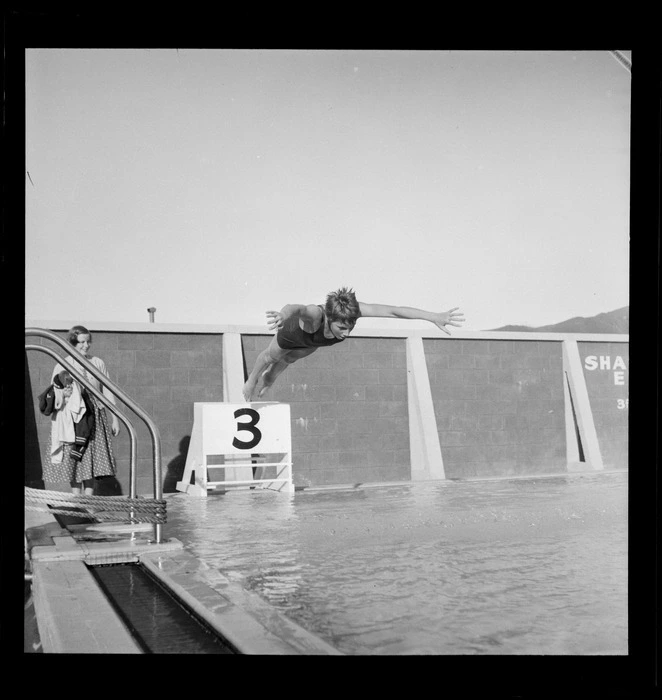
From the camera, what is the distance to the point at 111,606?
3.23m

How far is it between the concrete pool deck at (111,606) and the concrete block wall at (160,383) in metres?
3.65

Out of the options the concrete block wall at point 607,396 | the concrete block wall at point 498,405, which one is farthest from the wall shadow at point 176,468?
the concrete block wall at point 607,396


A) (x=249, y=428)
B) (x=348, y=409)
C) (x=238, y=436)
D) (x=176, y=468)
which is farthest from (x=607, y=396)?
(x=176, y=468)

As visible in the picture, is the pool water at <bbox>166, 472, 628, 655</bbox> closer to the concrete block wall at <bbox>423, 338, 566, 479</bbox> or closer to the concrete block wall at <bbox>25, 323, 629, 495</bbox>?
the concrete block wall at <bbox>25, 323, 629, 495</bbox>

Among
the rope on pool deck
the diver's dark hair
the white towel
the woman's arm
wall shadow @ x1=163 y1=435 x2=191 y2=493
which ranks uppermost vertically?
the diver's dark hair

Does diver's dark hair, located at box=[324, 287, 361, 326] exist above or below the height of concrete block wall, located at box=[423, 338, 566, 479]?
above

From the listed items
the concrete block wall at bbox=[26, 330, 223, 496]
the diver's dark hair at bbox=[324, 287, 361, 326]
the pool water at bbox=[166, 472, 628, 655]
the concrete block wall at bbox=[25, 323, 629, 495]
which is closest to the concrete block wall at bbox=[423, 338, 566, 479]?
the concrete block wall at bbox=[25, 323, 629, 495]

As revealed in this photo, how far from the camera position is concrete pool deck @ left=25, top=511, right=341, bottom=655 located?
2.76 metres

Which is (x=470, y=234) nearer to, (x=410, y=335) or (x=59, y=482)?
(x=410, y=335)

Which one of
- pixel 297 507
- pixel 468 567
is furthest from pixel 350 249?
pixel 468 567

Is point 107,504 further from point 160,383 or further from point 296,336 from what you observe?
point 160,383

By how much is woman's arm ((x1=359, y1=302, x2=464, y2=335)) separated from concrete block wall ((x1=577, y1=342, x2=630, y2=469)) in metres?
4.36

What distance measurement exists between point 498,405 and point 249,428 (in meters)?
3.72

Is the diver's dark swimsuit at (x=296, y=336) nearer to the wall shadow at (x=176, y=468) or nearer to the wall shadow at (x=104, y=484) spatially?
the wall shadow at (x=176, y=468)
